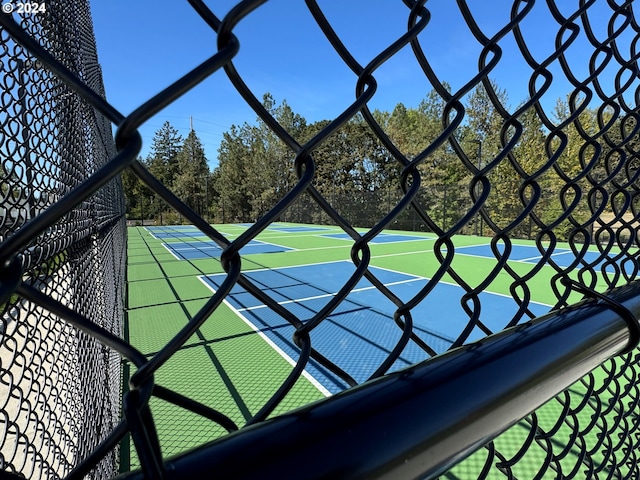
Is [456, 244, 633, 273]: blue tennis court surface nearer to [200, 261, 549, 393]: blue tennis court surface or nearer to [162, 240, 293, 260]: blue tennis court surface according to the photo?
[200, 261, 549, 393]: blue tennis court surface

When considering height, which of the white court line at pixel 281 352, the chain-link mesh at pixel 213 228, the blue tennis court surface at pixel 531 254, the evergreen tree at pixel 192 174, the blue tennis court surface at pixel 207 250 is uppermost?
the evergreen tree at pixel 192 174

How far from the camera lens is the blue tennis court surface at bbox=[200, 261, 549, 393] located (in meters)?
3.82

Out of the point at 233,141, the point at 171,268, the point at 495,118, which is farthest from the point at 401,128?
the point at 171,268

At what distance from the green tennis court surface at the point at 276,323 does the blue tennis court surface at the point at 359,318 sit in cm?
1

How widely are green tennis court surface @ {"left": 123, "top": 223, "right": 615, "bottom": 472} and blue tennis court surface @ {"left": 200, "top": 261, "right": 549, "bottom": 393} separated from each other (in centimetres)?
1

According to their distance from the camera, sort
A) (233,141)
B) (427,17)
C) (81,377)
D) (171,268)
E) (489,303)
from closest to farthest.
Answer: (427,17), (81,377), (489,303), (171,268), (233,141)

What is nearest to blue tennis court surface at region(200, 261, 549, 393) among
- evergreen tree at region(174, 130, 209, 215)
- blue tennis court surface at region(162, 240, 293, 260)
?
blue tennis court surface at region(162, 240, 293, 260)

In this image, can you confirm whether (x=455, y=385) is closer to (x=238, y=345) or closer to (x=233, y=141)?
(x=238, y=345)

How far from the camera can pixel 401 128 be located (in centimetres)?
3153

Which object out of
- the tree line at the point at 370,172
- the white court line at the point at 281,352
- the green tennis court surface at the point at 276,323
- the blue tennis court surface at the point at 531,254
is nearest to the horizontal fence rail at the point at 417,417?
the green tennis court surface at the point at 276,323

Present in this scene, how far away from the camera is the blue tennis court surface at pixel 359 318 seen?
12.5 feet

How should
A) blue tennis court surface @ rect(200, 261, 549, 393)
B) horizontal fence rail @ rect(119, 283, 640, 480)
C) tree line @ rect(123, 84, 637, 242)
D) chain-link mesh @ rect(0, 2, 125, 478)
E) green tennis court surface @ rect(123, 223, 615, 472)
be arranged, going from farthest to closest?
tree line @ rect(123, 84, 637, 242), blue tennis court surface @ rect(200, 261, 549, 393), green tennis court surface @ rect(123, 223, 615, 472), chain-link mesh @ rect(0, 2, 125, 478), horizontal fence rail @ rect(119, 283, 640, 480)

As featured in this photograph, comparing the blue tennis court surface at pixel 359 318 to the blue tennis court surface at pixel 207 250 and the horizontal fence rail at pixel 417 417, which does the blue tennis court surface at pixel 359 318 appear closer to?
the horizontal fence rail at pixel 417 417

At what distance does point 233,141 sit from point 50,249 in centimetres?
4000
